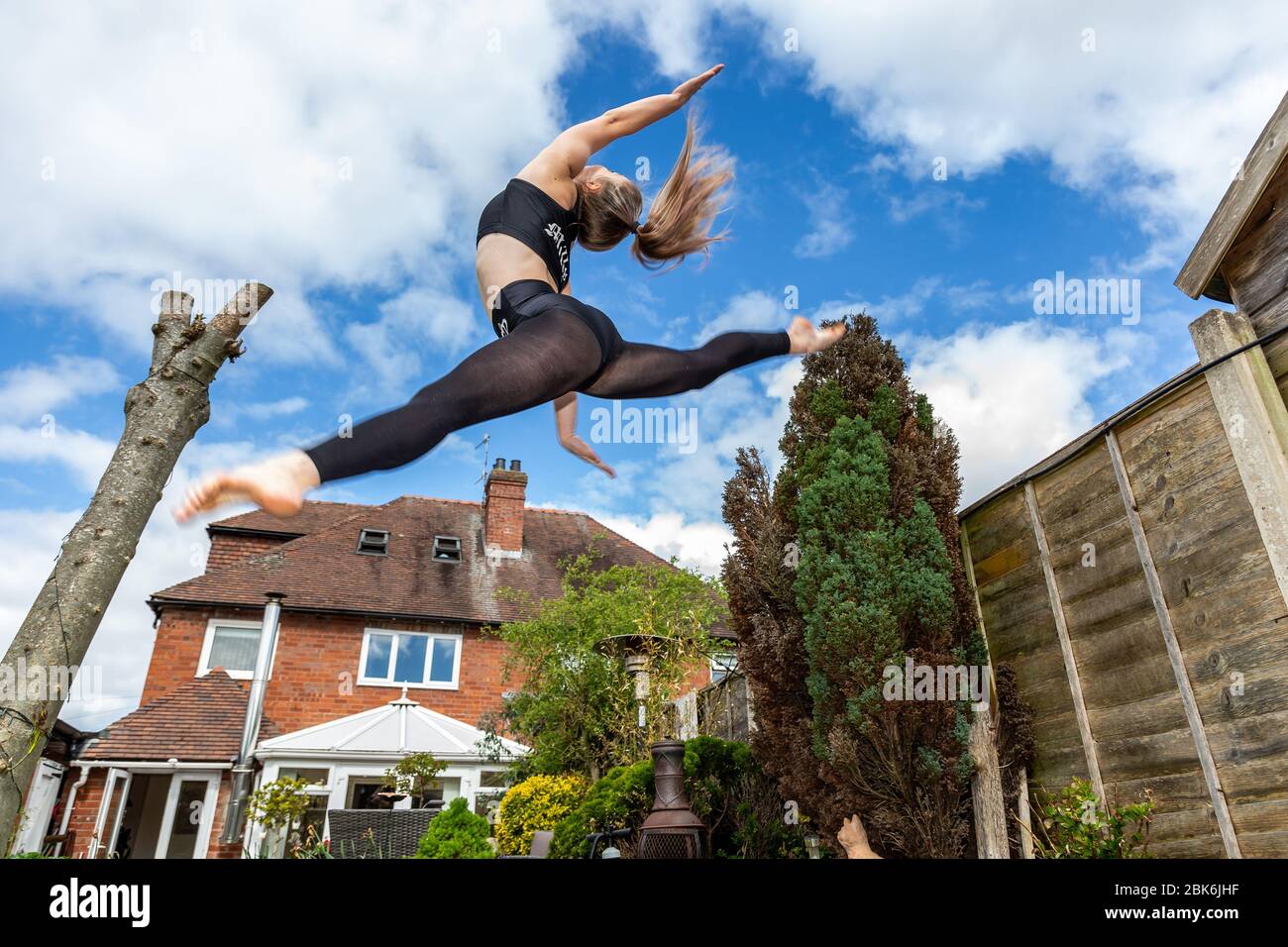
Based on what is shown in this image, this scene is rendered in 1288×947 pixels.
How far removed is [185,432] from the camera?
2.47 m

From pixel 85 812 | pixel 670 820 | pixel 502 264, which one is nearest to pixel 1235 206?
pixel 502 264

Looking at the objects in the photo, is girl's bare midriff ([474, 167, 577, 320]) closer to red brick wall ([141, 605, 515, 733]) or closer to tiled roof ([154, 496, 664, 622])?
red brick wall ([141, 605, 515, 733])

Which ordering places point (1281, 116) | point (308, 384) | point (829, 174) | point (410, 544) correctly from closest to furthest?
point (308, 384) → point (829, 174) → point (1281, 116) → point (410, 544)

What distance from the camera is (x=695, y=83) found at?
6.48ft

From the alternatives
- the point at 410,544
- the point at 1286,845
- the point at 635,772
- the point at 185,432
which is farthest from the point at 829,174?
the point at 410,544

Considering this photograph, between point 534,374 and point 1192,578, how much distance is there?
2.78 metres

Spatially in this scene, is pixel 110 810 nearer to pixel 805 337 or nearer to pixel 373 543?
pixel 373 543

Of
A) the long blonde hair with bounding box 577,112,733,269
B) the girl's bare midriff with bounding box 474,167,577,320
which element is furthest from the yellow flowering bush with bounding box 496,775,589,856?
the girl's bare midriff with bounding box 474,167,577,320

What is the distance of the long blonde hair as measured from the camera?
7.30ft

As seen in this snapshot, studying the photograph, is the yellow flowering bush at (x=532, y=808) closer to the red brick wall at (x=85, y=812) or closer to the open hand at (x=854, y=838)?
the open hand at (x=854, y=838)

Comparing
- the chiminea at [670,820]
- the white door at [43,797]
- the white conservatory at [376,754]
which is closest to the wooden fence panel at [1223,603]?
the chiminea at [670,820]
